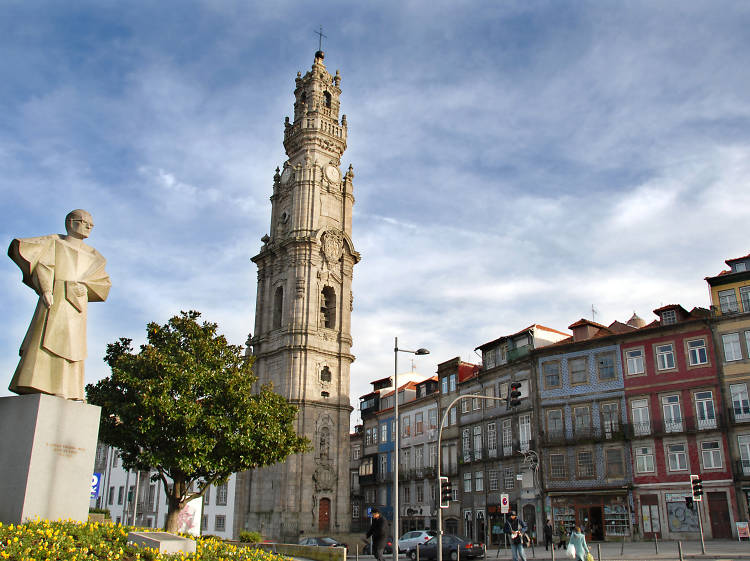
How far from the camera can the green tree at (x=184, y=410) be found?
1107 inches

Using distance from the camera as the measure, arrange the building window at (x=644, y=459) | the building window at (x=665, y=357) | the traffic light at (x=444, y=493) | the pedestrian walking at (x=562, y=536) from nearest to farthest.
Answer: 1. the traffic light at (x=444, y=493)
2. the pedestrian walking at (x=562, y=536)
3. the building window at (x=644, y=459)
4. the building window at (x=665, y=357)

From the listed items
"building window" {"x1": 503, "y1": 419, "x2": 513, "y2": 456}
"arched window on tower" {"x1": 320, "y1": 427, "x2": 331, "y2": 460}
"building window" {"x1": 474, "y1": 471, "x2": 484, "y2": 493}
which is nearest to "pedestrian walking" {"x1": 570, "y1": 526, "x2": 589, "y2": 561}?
"building window" {"x1": 503, "y1": 419, "x2": 513, "y2": 456}

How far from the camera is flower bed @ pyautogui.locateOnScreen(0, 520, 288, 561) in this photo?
10797 mm

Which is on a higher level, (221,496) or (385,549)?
(221,496)

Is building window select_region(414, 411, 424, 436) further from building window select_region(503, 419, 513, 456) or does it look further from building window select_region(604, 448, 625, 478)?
building window select_region(604, 448, 625, 478)

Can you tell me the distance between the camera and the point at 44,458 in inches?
507

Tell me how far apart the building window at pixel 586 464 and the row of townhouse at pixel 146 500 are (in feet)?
74.9

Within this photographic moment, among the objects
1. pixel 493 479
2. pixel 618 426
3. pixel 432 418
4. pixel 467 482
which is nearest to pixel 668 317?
pixel 618 426

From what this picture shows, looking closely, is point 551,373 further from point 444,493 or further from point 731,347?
point 444,493

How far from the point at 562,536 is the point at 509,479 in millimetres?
8922

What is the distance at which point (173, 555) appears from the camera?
1264cm

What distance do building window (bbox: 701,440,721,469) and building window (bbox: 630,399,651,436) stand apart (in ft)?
10.4

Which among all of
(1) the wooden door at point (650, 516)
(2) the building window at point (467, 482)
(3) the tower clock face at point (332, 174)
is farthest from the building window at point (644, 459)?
(3) the tower clock face at point (332, 174)

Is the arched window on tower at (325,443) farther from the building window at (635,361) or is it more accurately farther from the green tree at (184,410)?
the building window at (635,361)
